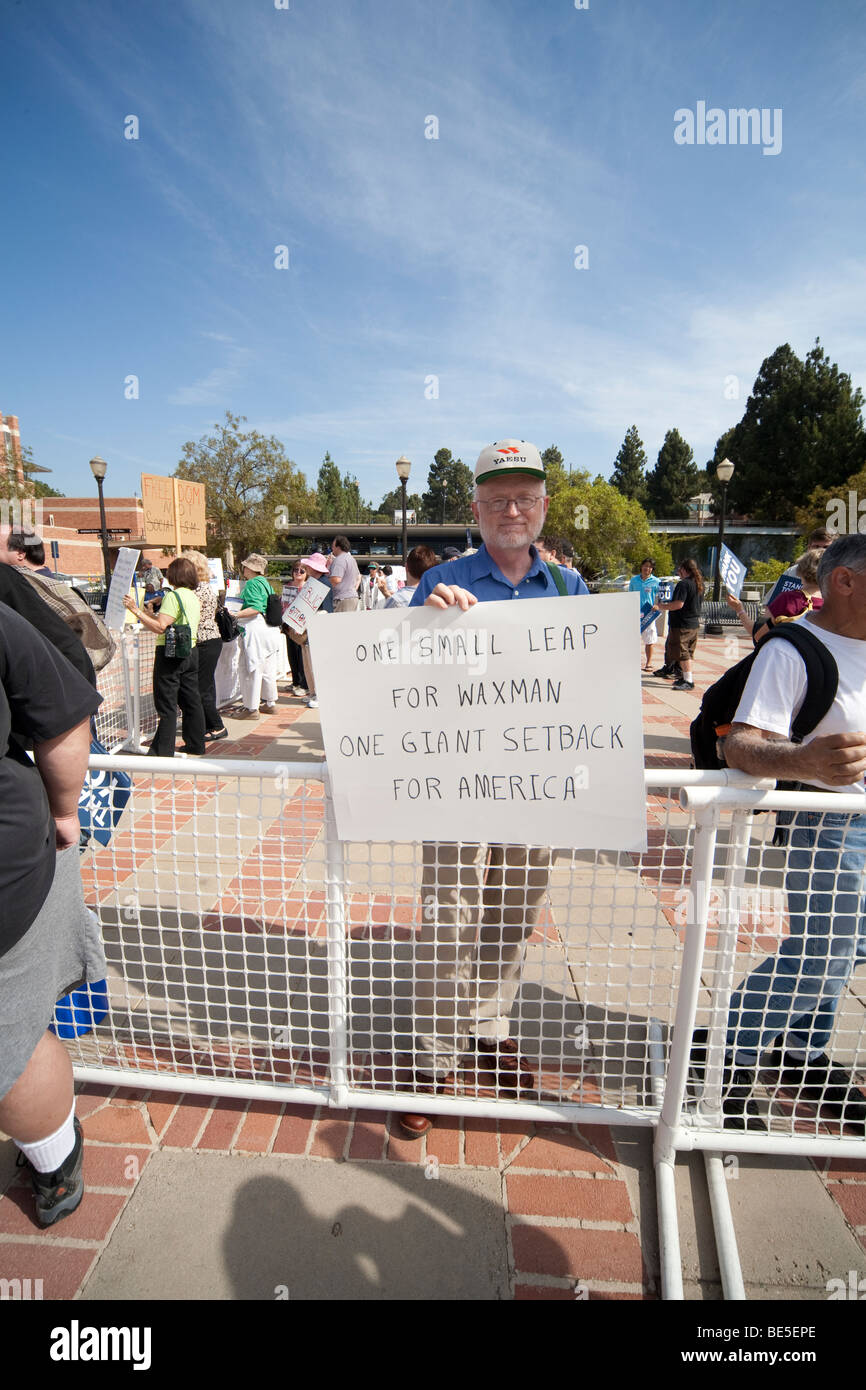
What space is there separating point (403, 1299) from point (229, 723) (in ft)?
20.5

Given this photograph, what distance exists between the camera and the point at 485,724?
5.35ft

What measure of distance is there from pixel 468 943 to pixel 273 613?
230 inches

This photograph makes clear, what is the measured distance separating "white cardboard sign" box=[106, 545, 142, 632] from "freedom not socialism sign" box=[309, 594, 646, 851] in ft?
14.9

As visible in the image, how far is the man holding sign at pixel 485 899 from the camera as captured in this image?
74.5 inches

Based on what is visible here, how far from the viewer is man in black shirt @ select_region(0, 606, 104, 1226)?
138 centimetres

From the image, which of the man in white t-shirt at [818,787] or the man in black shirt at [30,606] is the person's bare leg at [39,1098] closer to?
the man in black shirt at [30,606]

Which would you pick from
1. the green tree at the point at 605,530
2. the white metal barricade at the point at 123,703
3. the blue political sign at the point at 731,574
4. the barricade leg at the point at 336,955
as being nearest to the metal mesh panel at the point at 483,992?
the barricade leg at the point at 336,955

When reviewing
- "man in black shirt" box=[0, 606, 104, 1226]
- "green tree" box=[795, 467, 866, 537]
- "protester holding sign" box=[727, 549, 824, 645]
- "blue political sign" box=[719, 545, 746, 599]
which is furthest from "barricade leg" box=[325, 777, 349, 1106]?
"green tree" box=[795, 467, 866, 537]

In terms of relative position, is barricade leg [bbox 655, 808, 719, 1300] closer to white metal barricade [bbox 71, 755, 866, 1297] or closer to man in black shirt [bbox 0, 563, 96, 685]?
white metal barricade [bbox 71, 755, 866, 1297]

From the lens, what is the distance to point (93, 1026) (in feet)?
6.67

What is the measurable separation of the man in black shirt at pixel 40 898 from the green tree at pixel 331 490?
9892cm

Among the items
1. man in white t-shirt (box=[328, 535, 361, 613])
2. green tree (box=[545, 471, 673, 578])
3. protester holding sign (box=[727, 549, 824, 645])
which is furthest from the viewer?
green tree (box=[545, 471, 673, 578])
